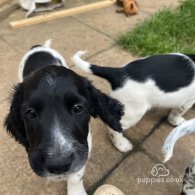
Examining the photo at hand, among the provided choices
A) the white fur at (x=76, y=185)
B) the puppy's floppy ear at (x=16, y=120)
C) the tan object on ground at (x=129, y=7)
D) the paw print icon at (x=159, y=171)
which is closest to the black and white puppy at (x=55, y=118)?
the puppy's floppy ear at (x=16, y=120)

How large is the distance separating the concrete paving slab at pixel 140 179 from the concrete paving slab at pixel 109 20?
225 centimetres

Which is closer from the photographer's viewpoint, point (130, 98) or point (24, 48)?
point (130, 98)

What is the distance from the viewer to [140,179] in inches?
117

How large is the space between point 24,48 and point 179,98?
2.37 m

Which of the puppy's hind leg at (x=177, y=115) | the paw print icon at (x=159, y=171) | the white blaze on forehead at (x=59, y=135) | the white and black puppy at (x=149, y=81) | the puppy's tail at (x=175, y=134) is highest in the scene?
the white blaze on forehead at (x=59, y=135)

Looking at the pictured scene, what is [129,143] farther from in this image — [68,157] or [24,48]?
[24,48]

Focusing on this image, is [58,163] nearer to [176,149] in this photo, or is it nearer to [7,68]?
[176,149]

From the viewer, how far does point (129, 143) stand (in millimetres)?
3246

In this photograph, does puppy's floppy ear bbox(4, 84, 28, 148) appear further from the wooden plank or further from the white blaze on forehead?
the wooden plank

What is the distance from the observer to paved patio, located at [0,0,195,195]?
292 cm

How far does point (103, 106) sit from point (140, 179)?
0.88m

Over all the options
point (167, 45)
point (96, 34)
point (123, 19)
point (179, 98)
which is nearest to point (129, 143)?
point (179, 98)

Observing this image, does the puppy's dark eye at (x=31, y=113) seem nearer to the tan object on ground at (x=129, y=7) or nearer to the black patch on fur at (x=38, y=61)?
the black patch on fur at (x=38, y=61)

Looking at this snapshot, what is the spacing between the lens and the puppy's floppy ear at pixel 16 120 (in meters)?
2.39
